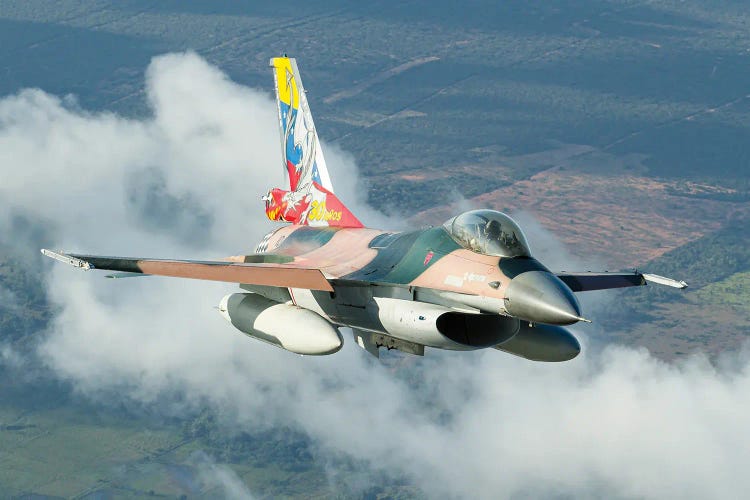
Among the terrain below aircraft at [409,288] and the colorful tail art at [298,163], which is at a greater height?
the colorful tail art at [298,163]

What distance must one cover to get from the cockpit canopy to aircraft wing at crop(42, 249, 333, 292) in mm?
4681

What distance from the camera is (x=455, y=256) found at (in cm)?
4028

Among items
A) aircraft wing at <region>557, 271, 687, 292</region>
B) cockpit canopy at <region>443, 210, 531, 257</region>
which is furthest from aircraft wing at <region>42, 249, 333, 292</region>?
aircraft wing at <region>557, 271, 687, 292</region>

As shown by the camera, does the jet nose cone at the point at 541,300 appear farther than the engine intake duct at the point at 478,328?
No

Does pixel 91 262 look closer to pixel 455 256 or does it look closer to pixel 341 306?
pixel 341 306

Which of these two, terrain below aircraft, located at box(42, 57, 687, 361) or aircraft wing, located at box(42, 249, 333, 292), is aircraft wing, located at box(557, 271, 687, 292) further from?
aircraft wing, located at box(42, 249, 333, 292)

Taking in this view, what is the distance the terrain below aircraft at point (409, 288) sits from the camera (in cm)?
3859

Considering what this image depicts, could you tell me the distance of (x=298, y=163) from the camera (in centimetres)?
5600

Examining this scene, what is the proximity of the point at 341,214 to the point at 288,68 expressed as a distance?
28.3ft

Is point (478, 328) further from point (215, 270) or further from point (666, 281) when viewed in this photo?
point (215, 270)

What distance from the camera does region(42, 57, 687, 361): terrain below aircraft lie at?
38594 mm

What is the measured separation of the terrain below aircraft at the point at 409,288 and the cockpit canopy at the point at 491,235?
3 centimetres

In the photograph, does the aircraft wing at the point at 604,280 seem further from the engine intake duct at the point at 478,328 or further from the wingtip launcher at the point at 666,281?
the engine intake duct at the point at 478,328

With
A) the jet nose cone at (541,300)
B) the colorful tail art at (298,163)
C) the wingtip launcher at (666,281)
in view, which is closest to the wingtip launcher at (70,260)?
the jet nose cone at (541,300)
